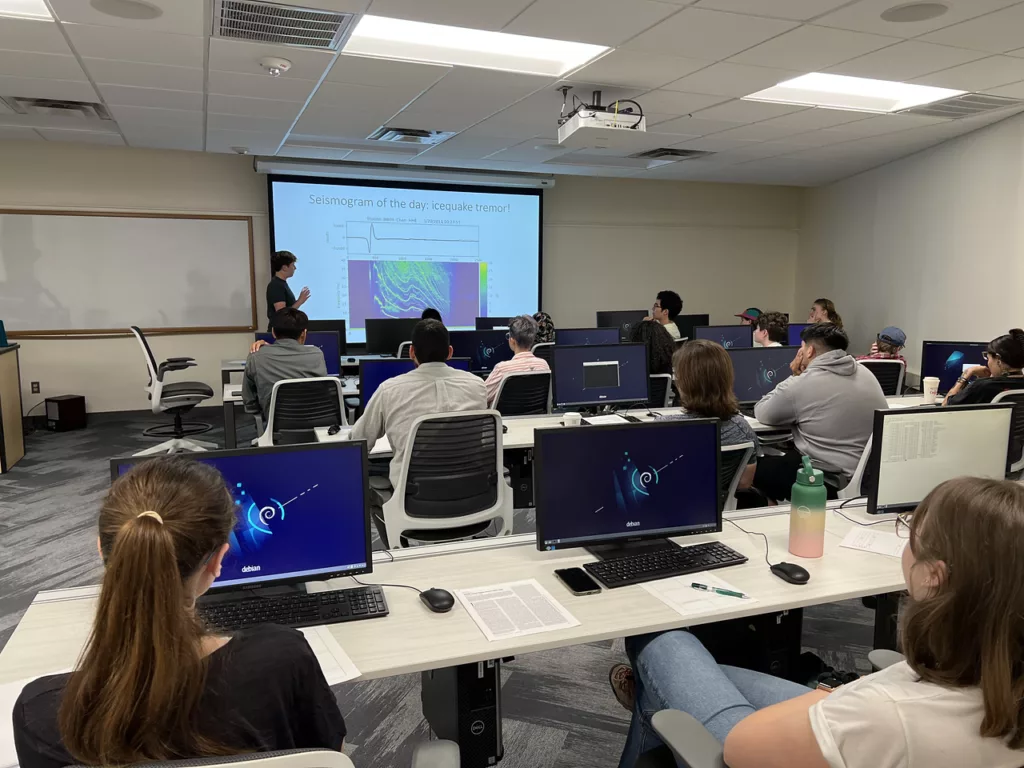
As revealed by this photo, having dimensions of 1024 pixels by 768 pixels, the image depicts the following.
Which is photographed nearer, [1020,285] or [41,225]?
[1020,285]

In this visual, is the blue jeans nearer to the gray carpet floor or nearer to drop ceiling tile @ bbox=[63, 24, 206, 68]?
the gray carpet floor

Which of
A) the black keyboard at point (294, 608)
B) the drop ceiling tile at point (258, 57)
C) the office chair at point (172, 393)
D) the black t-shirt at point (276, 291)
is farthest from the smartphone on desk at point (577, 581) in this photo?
the black t-shirt at point (276, 291)

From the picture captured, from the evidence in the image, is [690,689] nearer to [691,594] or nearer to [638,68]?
Result: [691,594]

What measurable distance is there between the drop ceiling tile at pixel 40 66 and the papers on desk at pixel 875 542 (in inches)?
188

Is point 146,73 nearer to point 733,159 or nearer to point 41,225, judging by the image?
point 41,225

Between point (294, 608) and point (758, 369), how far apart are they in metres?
3.81

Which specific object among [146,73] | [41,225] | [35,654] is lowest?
[35,654]

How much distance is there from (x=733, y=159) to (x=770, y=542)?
248 inches

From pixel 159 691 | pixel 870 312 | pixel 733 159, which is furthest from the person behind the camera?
pixel 870 312

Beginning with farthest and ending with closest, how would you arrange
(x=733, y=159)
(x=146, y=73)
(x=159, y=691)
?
1. (x=733, y=159)
2. (x=146, y=73)
3. (x=159, y=691)

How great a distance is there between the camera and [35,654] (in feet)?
4.92

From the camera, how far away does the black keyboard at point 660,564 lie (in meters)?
1.88

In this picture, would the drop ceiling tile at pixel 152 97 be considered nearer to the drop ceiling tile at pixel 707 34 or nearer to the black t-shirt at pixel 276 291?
the black t-shirt at pixel 276 291

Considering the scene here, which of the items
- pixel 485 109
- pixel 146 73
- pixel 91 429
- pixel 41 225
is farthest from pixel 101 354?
pixel 485 109
